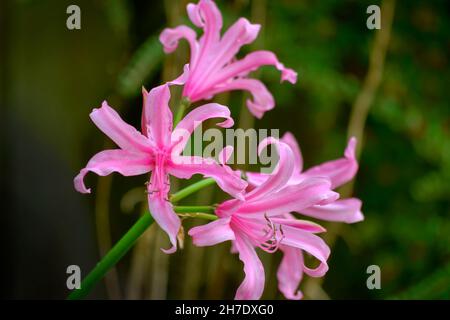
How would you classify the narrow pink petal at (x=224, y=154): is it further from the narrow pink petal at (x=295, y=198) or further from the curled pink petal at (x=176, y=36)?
the curled pink petal at (x=176, y=36)

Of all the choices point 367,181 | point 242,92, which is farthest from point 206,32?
point 367,181

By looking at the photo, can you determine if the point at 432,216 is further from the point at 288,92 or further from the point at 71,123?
the point at 71,123

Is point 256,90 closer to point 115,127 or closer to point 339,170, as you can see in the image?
point 339,170

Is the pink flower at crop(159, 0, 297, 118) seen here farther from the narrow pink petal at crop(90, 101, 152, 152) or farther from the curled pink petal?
the narrow pink petal at crop(90, 101, 152, 152)

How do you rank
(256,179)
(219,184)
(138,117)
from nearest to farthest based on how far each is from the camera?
(219,184) → (256,179) → (138,117)

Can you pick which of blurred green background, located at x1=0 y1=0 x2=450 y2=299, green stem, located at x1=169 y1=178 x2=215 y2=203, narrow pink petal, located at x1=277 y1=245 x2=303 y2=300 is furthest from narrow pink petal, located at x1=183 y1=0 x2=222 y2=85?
blurred green background, located at x1=0 y1=0 x2=450 y2=299

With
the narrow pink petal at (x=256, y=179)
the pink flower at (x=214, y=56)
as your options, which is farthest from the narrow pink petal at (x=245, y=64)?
the narrow pink petal at (x=256, y=179)

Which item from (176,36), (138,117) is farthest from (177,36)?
(138,117)

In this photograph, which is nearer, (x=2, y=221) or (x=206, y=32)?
(x=206, y=32)

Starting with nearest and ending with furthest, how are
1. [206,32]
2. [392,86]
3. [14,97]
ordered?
[206,32]
[14,97]
[392,86]
